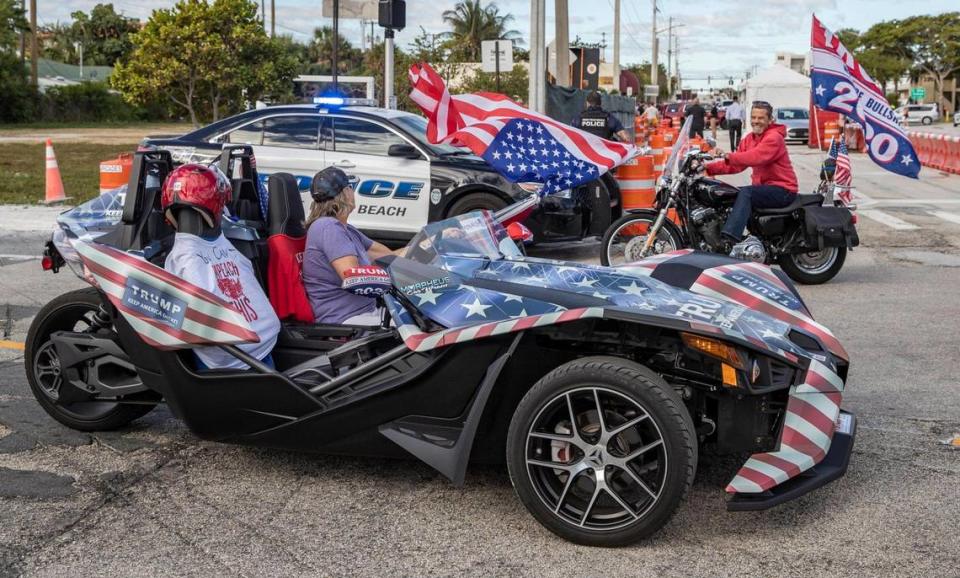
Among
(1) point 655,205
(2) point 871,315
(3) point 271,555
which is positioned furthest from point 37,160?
(3) point 271,555

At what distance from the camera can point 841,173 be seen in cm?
1015

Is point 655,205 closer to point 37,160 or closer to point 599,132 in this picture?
point 599,132

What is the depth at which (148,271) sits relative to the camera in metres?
4.52

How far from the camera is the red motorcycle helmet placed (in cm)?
465

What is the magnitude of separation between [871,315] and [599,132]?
8.66 metres

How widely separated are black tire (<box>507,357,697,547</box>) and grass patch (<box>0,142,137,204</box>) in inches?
545

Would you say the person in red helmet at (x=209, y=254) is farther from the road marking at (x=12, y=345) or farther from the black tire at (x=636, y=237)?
the black tire at (x=636, y=237)

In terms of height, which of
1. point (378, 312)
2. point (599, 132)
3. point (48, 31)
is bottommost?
point (378, 312)

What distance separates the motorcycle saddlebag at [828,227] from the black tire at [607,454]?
19.6 feet

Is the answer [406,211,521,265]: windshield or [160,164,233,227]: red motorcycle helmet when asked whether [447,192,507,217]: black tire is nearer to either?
[406,211,521,265]: windshield

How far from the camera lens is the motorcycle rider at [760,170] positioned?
9398 mm

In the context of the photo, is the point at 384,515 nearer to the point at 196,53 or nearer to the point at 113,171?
the point at 113,171

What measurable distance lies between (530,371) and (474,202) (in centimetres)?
691

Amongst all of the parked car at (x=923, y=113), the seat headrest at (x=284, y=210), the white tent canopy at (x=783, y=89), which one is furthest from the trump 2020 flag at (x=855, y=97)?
the parked car at (x=923, y=113)
